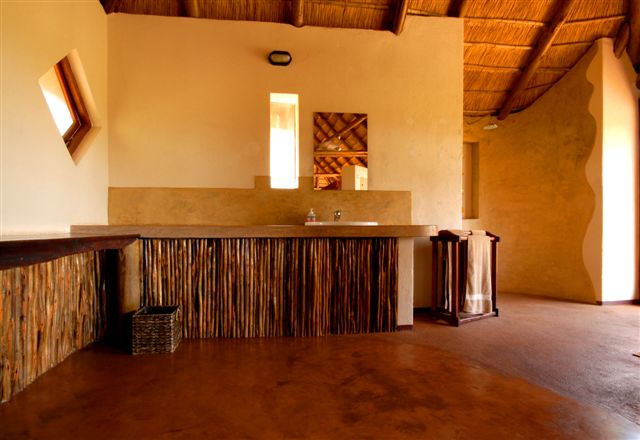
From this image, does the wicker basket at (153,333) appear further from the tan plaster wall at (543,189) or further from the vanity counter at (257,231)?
the tan plaster wall at (543,189)

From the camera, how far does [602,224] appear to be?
13.9ft

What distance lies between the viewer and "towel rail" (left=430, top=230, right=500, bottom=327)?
3352 millimetres

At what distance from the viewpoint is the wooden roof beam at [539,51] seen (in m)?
3.86

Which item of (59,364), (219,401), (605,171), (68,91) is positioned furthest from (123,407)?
(605,171)

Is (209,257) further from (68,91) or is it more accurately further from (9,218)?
(68,91)

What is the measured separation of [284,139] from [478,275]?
2.49 metres

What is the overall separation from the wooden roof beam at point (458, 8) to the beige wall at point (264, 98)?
0.24ft

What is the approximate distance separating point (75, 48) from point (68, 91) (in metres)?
0.37

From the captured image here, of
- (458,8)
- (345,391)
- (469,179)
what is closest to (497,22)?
(458,8)

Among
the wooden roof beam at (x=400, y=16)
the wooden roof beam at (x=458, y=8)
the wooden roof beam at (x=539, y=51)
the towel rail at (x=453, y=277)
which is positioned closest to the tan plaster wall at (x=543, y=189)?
the wooden roof beam at (x=539, y=51)

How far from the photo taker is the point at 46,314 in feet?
7.07

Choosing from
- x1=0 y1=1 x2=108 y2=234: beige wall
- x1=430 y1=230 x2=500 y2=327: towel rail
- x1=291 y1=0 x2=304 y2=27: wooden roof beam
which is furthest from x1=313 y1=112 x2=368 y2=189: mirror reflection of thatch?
x1=0 y1=1 x2=108 y2=234: beige wall

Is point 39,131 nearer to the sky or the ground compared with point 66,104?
nearer to the ground

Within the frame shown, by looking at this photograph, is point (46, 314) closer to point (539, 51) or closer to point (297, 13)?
point (297, 13)
